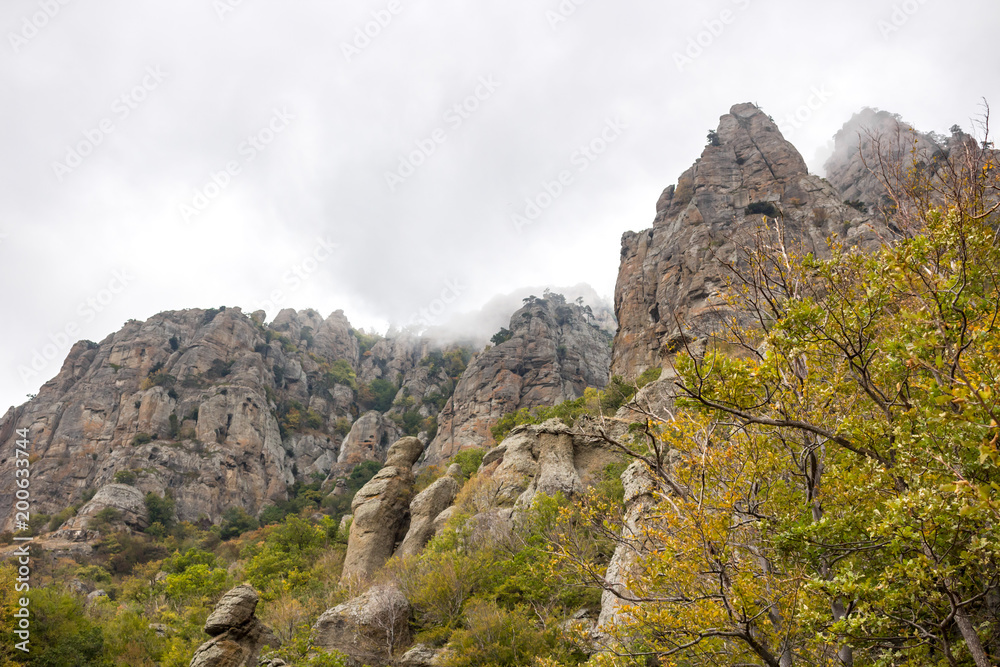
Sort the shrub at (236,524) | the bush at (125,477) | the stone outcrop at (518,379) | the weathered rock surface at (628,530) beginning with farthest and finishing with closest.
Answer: the stone outcrop at (518,379) < the bush at (125,477) < the shrub at (236,524) < the weathered rock surface at (628,530)

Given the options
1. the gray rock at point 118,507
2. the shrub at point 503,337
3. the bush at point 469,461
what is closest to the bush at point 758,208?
the bush at point 469,461

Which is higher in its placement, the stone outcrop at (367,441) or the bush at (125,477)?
the stone outcrop at (367,441)

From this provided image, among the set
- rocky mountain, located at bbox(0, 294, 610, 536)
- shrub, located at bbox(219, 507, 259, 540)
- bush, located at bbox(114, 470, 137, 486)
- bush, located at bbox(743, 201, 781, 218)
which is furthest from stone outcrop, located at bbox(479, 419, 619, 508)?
bush, located at bbox(114, 470, 137, 486)

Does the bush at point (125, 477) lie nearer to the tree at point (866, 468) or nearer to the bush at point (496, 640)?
the bush at point (496, 640)

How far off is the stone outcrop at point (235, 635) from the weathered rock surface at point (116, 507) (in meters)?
44.6

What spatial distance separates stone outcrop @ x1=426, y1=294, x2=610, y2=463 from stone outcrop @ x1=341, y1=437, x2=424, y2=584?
87.4 ft

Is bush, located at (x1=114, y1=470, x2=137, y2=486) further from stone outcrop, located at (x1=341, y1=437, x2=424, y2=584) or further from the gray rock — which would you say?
stone outcrop, located at (x1=341, y1=437, x2=424, y2=584)

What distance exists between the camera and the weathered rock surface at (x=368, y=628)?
59.3 feet

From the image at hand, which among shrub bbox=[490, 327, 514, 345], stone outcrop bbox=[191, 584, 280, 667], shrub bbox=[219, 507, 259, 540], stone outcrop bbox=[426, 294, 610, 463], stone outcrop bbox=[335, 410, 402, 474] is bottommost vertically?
A: stone outcrop bbox=[191, 584, 280, 667]

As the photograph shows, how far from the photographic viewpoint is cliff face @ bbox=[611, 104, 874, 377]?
47219 mm

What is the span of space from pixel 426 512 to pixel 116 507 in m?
42.7

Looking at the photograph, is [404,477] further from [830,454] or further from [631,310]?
[830,454]

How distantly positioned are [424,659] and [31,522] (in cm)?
6025

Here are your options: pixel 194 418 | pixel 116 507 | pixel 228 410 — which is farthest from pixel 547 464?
pixel 194 418
